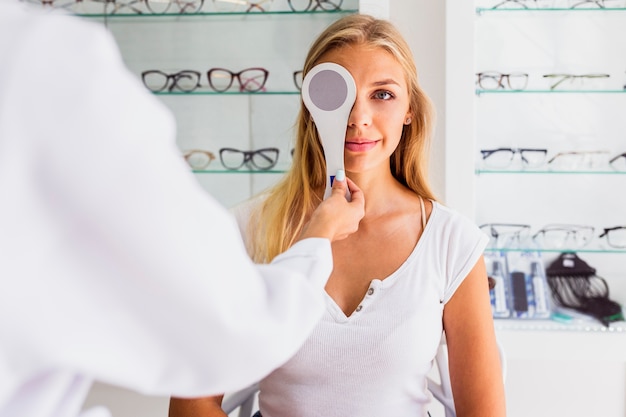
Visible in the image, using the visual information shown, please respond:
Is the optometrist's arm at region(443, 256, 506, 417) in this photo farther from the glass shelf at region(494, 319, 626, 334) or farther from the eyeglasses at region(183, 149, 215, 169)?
the eyeglasses at region(183, 149, 215, 169)

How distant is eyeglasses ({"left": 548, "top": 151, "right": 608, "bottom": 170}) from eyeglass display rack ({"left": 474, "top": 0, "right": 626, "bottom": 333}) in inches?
0.5

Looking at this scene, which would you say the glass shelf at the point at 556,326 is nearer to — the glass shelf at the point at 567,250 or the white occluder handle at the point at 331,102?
the glass shelf at the point at 567,250

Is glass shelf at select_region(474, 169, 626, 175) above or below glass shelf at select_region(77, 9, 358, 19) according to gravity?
below

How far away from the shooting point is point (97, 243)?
0.57 meters

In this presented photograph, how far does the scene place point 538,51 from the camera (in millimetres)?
2070

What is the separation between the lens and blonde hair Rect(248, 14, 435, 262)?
131 centimetres

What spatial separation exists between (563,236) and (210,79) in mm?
1086

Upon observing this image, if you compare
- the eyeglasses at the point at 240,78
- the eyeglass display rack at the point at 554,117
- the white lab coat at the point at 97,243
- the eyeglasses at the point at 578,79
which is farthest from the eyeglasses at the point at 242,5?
the white lab coat at the point at 97,243

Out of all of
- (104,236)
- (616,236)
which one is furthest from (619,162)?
(104,236)

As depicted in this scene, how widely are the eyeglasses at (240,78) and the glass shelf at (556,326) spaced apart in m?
0.92

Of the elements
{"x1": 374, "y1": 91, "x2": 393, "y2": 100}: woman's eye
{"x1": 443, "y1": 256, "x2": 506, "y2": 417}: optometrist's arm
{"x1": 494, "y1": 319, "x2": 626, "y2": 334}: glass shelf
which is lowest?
{"x1": 494, "y1": 319, "x2": 626, "y2": 334}: glass shelf

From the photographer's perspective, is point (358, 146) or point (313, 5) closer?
point (358, 146)

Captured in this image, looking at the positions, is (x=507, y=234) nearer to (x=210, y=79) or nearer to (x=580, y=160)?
(x=580, y=160)

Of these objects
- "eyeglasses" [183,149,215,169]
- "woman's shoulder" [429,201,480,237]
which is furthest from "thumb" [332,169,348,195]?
"eyeglasses" [183,149,215,169]
